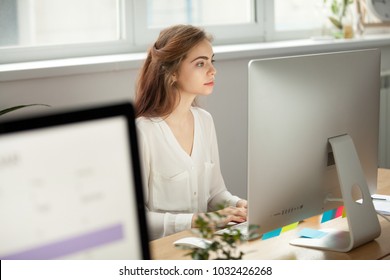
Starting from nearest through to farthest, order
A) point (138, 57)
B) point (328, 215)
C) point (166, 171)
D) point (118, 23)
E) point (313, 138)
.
A: 1. point (313, 138)
2. point (328, 215)
3. point (166, 171)
4. point (138, 57)
5. point (118, 23)

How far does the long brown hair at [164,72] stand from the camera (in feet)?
7.48

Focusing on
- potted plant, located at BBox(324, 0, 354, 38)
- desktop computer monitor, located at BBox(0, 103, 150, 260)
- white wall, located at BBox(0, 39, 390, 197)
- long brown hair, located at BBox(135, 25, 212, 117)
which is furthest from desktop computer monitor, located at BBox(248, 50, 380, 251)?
potted plant, located at BBox(324, 0, 354, 38)

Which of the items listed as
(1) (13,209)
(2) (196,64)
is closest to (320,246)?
(2) (196,64)

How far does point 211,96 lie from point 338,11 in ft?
3.97

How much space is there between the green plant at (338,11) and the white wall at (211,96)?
0.27 metres

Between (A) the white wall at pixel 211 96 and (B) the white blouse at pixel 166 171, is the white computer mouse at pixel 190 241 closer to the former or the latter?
(B) the white blouse at pixel 166 171

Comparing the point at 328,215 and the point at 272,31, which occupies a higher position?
the point at 272,31

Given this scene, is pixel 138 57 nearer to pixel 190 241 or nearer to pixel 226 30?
pixel 226 30

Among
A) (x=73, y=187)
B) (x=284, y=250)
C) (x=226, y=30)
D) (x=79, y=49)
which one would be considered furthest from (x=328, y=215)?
(x=226, y=30)

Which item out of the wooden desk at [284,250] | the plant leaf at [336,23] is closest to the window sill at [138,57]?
the plant leaf at [336,23]

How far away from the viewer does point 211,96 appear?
3205 mm

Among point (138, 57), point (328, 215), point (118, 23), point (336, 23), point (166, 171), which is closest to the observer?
point (328, 215)

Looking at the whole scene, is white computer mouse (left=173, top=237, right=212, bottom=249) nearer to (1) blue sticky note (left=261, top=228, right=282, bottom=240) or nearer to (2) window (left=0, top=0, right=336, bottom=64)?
(1) blue sticky note (left=261, top=228, right=282, bottom=240)
